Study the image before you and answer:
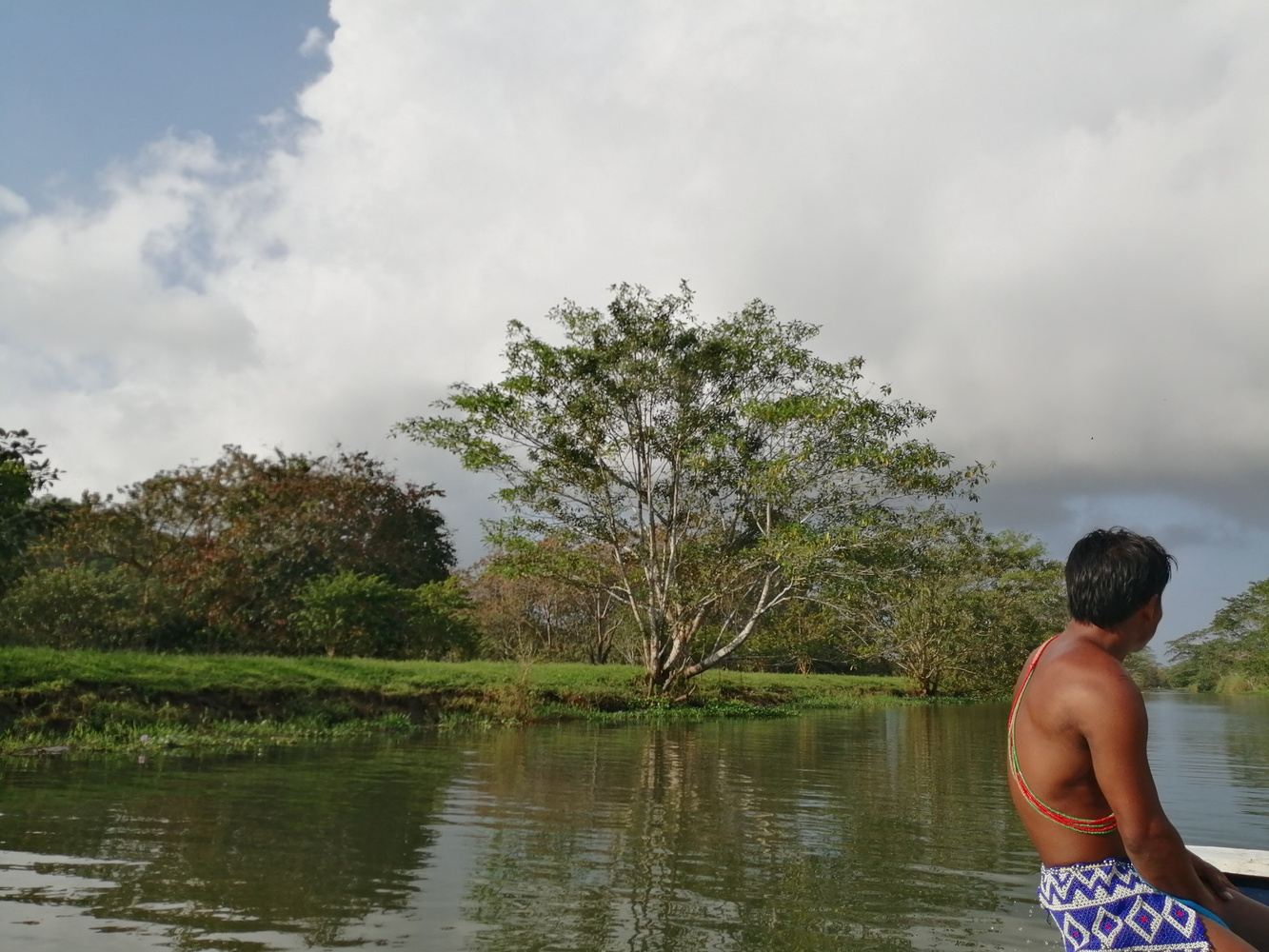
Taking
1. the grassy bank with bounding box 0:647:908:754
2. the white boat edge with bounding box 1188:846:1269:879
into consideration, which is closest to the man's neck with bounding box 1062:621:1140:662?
the white boat edge with bounding box 1188:846:1269:879

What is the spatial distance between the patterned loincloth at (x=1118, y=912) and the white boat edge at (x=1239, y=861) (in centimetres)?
147

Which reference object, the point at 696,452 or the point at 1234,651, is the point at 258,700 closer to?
the point at 696,452

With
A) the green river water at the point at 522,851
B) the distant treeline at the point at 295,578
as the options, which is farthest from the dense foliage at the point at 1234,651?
the green river water at the point at 522,851

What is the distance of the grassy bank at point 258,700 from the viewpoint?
13.3m

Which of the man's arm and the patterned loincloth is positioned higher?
the man's arm

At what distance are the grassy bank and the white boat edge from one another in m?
11.9

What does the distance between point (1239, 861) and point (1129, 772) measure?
1958mm

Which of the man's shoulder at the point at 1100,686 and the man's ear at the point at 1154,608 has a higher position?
the man's ear at the point at 1154,608

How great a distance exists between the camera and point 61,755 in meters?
11.8

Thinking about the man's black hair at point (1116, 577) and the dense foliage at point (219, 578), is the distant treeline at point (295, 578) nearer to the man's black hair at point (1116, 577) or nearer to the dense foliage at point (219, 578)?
the dense foliage at point (219, 578)

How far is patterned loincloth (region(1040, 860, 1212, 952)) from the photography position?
282cm

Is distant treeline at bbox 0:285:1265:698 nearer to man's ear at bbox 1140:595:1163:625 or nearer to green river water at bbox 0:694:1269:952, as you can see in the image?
green river water at bbox 0:694:1269:952

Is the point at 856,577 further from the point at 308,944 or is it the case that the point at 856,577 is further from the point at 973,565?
the point at 973,565

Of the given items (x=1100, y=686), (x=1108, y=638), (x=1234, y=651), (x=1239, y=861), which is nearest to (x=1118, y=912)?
(x=1100, y=686)
